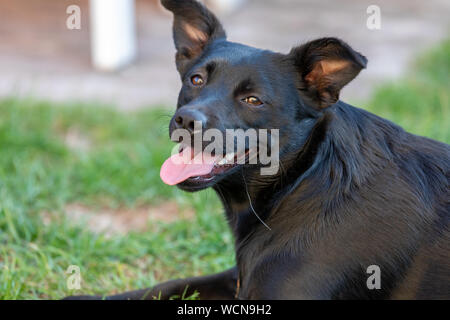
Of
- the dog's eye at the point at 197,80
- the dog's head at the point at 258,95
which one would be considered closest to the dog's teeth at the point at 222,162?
the dog's head at the point at 258,95

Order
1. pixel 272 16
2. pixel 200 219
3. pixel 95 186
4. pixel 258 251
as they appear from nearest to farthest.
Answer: pixel 258 251
pixel 200 219
pixel 95 186
pixel 272 16

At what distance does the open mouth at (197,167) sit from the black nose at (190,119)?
16 centimetres

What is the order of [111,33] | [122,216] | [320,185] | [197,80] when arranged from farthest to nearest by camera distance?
[111,33]
[122,216]
[197,80]
[320,185]

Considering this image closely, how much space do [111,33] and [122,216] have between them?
9.84 ft

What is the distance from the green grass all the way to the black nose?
1.17 meters

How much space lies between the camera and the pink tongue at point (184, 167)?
2496 mm

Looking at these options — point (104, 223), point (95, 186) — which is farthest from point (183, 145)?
point (95, 186)

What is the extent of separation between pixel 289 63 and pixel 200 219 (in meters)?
1.44

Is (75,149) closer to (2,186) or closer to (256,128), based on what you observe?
(2,186)

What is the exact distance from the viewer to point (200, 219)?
12.5 ft

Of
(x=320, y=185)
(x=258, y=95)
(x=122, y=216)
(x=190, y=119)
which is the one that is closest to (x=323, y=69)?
(x=258, y=95)

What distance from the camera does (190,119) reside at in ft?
7.71

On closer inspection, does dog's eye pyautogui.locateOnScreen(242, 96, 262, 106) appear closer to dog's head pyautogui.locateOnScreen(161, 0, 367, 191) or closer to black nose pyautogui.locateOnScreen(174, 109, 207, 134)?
dog's head pyautogui.locateOnScreen(161, 0, 367, 191)

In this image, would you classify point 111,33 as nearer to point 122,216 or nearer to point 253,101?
point 122,216
